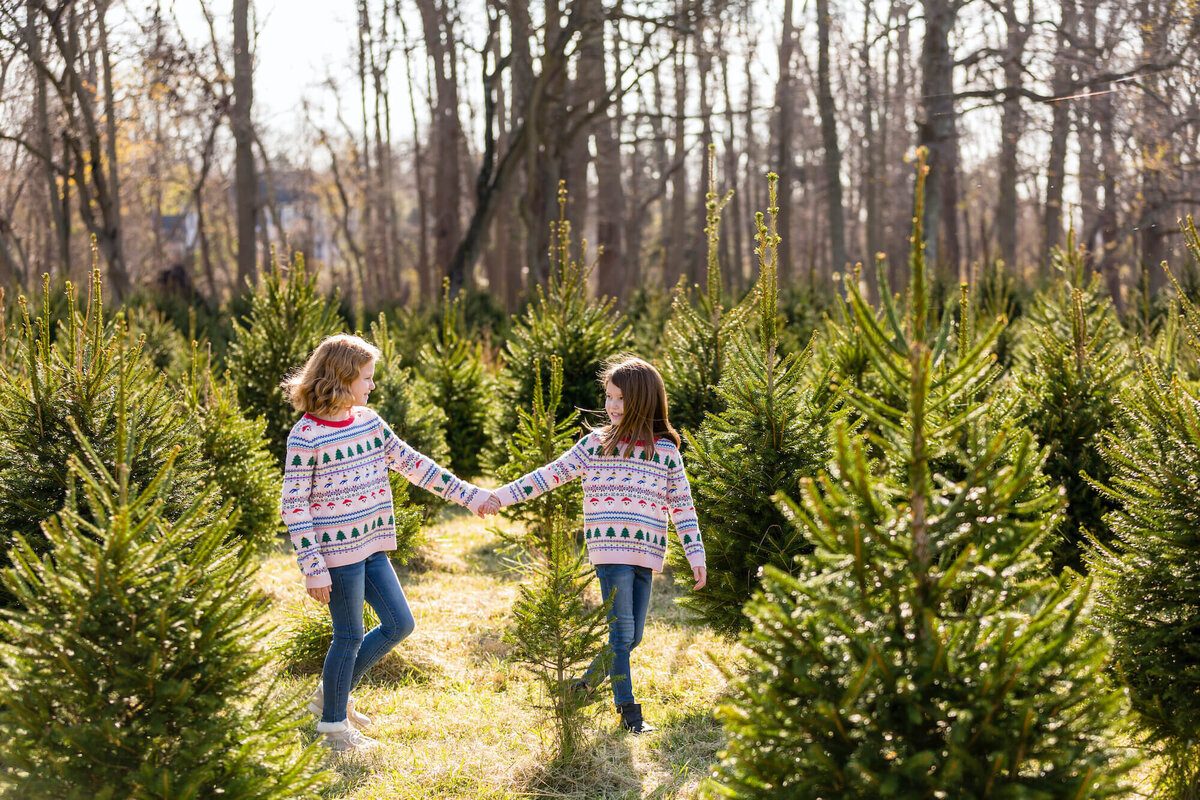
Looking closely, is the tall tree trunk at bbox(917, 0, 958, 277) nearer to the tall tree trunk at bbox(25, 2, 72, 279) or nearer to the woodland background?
the woodland background

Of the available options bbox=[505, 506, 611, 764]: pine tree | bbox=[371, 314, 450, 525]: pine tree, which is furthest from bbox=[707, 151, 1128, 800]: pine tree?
bbox=[371, 314, 450, 525]: pine tree

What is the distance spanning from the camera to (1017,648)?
226cm

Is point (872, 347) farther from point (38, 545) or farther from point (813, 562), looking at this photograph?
point (38, 545)

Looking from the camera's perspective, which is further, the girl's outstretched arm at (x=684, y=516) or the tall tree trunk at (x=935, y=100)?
the tall tree trunk at (x=935, y=100)

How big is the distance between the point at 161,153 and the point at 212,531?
29866mm

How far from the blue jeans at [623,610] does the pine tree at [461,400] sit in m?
5.14

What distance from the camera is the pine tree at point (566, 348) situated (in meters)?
7.58

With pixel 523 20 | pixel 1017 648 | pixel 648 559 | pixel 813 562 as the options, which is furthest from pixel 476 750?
pixel 523 20

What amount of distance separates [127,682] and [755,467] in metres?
2.70

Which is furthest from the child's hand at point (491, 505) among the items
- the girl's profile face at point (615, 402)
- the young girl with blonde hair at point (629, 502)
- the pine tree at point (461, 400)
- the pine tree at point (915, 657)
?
the pine tree at point (461, 400)

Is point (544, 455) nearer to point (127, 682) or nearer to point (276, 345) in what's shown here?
point (127, 682)

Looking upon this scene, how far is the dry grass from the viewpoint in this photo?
144 inches

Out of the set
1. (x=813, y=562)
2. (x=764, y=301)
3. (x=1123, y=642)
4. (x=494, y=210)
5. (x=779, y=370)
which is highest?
(x=494, y=210)

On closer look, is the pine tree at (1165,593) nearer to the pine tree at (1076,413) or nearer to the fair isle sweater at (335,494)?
the pine tree at (1076,413)
